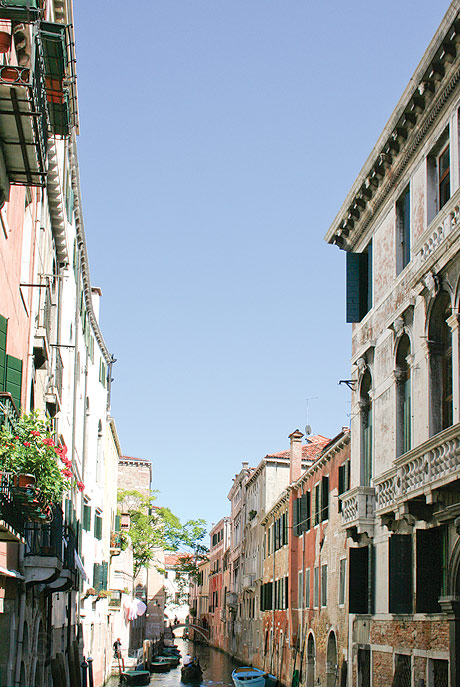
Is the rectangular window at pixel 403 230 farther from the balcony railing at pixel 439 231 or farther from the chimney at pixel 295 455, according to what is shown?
the chimney at pixel 295 455

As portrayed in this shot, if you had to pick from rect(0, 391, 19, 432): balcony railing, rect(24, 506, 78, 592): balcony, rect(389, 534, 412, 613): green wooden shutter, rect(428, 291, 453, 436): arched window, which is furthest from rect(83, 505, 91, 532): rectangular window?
rect(0, 391, 19, 432): balcony railing

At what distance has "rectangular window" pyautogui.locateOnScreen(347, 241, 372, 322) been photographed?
1845 centimetres

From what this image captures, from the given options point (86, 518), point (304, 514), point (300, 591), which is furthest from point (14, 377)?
point (300, 591)

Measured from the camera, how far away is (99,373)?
106 ft

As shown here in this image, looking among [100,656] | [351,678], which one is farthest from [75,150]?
[100,656]

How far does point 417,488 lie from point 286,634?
21296mm

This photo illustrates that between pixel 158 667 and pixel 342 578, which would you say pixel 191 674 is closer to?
pixel 158 667

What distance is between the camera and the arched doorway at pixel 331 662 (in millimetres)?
23348

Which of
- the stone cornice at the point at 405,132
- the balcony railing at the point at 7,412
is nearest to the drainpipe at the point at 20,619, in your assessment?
the balcony railing at the point at 7,412

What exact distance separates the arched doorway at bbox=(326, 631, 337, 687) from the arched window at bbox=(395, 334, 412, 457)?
1004 centimetres

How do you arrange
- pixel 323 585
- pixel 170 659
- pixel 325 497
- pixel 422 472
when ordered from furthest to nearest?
pixel 170 659
pixel 323 585
pixel 325 497
pixel 422 472

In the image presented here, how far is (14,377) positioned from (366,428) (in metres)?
8.81

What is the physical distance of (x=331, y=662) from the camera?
77.6 feet

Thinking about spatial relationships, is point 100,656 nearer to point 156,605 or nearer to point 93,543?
point 93,543
